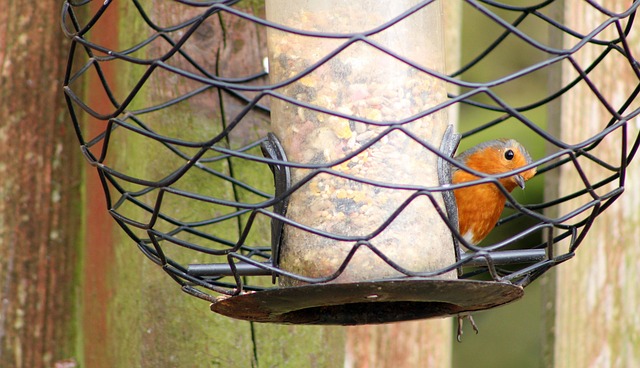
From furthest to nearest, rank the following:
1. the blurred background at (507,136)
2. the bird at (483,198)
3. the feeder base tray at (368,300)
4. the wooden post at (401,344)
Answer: the blurred background at (507,136) < the bird at (483,198) < the wooden post at (401,344) < the feeder base tray at (368,300)

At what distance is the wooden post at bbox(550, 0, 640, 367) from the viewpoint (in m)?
2.63

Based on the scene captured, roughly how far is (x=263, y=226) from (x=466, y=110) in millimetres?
2749

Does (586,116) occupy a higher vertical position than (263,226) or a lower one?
higher

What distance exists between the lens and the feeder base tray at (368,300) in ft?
5.65

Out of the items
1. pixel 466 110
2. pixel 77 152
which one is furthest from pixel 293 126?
pixel 466 110

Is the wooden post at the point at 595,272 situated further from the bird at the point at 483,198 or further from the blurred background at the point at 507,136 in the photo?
the blurred background at the point at 507,136

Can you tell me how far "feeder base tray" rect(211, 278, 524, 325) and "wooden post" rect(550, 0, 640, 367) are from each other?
0.68m

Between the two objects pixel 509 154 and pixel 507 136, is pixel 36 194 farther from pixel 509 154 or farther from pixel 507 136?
pixel 507 136

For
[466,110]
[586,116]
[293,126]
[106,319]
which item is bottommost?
[106,319]

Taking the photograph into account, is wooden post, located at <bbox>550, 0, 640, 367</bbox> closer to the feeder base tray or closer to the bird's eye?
the bird's eye

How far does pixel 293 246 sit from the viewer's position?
212 cm

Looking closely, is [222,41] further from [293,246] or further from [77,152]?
[293,246]

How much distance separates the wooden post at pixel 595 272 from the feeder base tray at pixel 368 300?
0.68 metres

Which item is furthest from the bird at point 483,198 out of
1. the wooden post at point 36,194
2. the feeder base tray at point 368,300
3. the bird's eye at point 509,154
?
the wooden post at point 36,194
